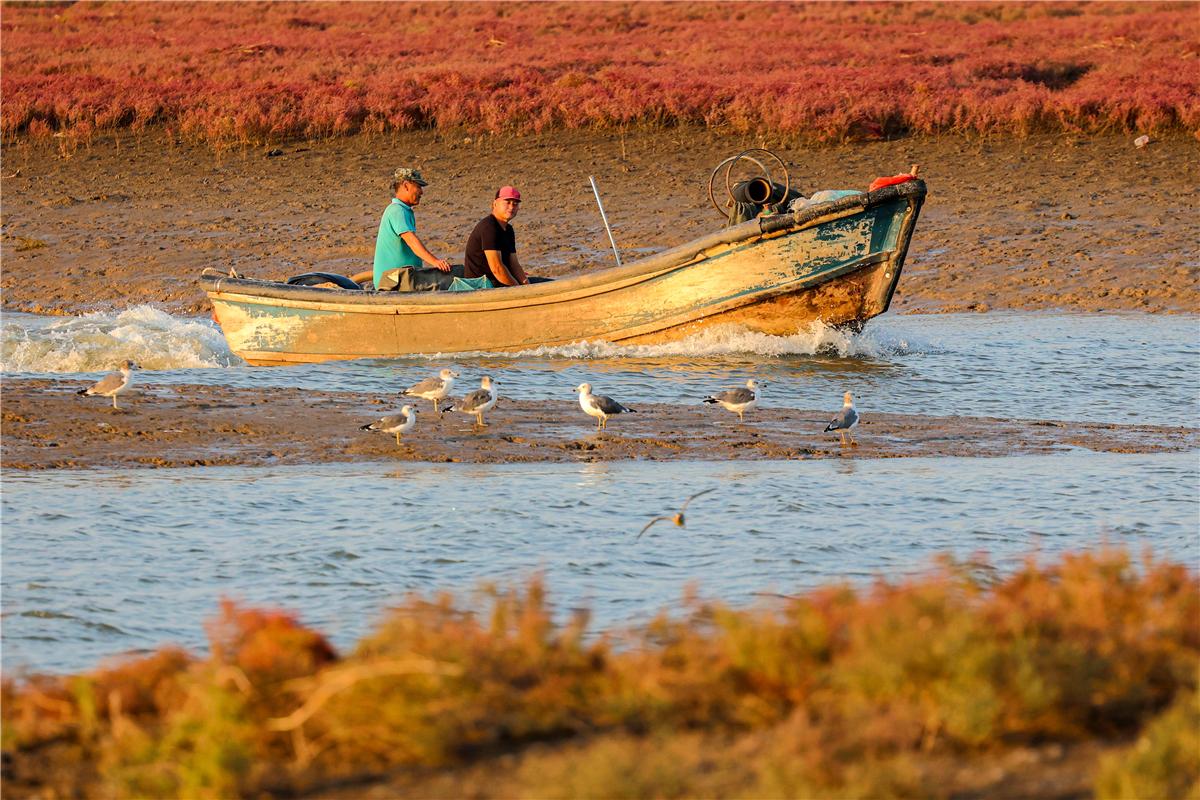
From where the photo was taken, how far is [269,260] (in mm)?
21578

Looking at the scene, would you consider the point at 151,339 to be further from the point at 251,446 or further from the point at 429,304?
the point at 251,446

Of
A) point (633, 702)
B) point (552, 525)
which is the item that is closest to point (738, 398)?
point (552, 525)

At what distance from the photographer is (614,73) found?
93.2 ft

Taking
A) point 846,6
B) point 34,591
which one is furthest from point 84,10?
point 34,591

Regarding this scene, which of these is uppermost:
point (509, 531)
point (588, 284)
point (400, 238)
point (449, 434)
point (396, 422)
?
point (400, 238)

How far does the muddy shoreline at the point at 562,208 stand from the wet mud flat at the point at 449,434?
6968 millimetres

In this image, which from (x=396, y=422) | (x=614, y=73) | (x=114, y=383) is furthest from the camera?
(x=614, y=73)

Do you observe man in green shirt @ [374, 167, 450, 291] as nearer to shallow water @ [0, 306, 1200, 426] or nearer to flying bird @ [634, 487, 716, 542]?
shallow water @ [0, 306, 1200, 426]

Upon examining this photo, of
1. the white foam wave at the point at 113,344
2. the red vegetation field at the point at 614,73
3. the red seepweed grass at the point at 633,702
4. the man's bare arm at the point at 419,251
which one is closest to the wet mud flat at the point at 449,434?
the man's bare arm at the point at 419,251

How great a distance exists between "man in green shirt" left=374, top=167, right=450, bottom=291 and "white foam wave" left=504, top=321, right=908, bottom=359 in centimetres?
145

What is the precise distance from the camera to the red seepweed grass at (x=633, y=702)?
4574 mm

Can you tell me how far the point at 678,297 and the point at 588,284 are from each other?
88cm

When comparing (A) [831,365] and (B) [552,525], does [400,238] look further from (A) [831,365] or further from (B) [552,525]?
(B) [552,525]

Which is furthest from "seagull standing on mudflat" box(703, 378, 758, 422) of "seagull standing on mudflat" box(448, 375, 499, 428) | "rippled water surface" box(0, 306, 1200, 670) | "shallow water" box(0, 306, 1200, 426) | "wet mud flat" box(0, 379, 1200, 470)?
"seagull standing on mudflat" box(448, 375, 499, 428)
